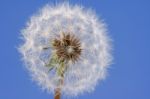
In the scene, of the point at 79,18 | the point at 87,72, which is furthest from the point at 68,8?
the point at 87,72

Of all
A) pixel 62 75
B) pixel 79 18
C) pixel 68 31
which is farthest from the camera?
pixel 79 18

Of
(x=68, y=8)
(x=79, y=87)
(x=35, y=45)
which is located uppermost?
(x=68, y=8)

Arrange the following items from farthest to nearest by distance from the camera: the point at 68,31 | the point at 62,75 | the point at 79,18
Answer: the point at 79,18
the point at 68,31
the point at 62,75

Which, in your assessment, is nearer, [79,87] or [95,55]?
[79,87]

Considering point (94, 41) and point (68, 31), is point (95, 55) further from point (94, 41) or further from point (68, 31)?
point (68, 31)

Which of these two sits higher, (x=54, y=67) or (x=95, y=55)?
(x=95, y=55)

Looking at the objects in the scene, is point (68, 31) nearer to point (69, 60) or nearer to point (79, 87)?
point (69, 60)

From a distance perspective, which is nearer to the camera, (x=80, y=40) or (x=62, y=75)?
(x=62, y=75)

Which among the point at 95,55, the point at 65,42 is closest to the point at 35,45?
the point at 65,42

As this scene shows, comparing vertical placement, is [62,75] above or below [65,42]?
below
